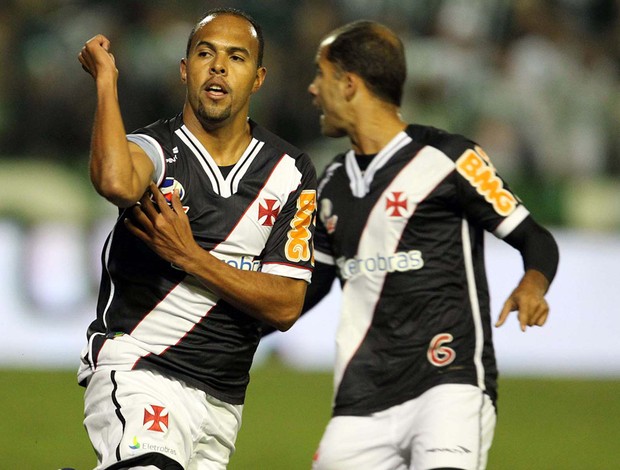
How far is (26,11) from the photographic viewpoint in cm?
1391

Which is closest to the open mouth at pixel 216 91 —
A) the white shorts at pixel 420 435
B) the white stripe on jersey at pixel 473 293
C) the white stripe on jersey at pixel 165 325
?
the white stripe on jersey at pixel 165 325

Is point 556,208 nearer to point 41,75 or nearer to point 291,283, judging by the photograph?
point 41,75

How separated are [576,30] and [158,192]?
Result: 437 inches

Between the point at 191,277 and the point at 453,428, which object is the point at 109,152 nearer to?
the point at 191,277

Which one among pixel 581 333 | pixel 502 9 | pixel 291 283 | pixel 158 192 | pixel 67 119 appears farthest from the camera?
pixel 502 9

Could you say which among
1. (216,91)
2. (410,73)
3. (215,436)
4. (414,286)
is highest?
(410,73)

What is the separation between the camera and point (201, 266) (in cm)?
455

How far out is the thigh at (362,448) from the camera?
557 cm

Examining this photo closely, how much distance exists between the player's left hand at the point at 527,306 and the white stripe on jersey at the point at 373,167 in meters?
0.98

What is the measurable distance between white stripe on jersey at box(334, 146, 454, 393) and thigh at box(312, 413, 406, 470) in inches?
10.4

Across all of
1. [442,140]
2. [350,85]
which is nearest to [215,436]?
[442,140]

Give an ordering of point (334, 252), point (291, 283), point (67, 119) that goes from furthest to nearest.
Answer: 1. point (67, 119)
2. point (334, 252)
3. point (291, 283)

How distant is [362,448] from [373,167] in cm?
135

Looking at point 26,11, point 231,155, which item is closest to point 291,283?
point 231,155
